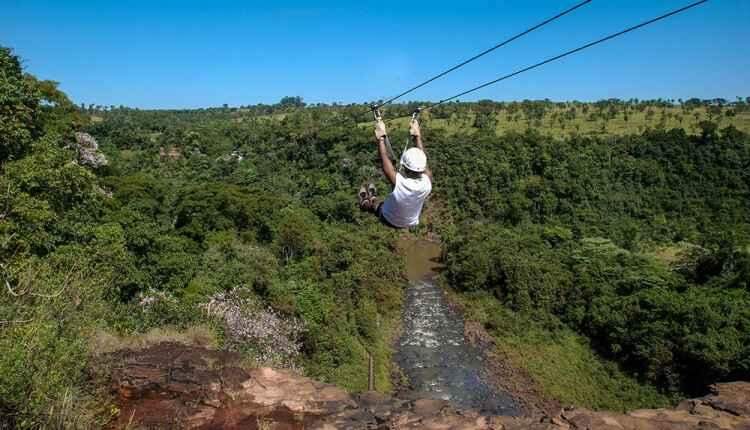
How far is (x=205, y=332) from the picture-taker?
37.0ft

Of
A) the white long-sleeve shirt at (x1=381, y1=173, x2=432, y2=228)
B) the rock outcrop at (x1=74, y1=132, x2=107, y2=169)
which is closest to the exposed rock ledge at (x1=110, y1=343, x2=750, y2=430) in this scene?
the white long-sleeve shirt at (x1=381, y1=173, x2=432, y2=228)

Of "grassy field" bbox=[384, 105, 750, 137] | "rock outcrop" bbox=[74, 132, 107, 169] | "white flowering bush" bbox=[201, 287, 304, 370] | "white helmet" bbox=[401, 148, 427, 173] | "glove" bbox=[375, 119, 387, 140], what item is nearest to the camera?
"white helmet" bbox=[401, 148, 427, 173]

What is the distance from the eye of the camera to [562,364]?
2050 cm

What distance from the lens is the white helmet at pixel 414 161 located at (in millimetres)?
5441

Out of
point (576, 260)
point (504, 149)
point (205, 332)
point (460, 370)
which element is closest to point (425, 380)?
point (460, 370)

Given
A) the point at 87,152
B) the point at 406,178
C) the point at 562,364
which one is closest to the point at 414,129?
the point at 406,178

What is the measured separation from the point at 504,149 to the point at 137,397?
39.5 metres

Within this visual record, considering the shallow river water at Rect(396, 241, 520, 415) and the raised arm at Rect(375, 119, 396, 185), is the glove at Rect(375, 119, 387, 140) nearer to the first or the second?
the raised arm at Rect(375, 119, 396, 185)

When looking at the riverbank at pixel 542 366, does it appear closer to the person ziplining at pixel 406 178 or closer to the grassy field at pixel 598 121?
the person ziplining at pixel 406 178

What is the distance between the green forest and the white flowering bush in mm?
86

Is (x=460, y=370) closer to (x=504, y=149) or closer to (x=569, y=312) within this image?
(x=569, y=312)

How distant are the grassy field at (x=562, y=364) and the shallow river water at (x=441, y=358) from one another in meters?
1.49

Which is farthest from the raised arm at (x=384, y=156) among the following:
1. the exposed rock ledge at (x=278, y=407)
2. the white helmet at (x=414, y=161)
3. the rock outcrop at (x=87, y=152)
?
the rock outcrop at (x=87, y=152)

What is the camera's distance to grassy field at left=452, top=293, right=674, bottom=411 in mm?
18141
